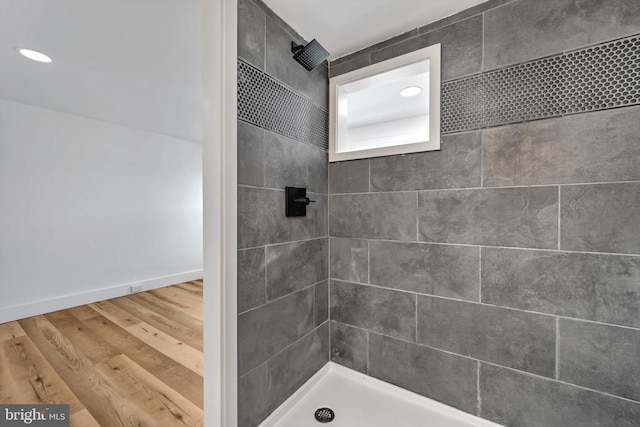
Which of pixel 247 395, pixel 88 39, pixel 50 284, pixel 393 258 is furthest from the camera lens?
pixel 50 284

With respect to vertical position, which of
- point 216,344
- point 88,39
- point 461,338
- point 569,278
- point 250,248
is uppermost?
point 88,39

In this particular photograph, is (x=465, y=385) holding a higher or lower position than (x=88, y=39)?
lower

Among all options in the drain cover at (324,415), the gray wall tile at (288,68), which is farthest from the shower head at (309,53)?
the drain cover at (324,415)

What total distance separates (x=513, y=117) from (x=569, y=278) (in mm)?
819

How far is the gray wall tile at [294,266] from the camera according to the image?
1413 millimetres

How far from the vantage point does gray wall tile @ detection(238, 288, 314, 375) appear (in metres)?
1.25

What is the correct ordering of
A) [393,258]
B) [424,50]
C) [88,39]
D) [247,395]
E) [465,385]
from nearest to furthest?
[247,395]
[465,385]
[424,50]
[393,258]
[88,39]

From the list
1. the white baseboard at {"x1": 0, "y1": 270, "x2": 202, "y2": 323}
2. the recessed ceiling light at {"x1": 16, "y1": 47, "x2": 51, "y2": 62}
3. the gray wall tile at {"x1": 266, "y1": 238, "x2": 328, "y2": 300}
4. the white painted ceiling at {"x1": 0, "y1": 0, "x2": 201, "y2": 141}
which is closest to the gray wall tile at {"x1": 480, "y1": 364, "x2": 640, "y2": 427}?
the gray wall tile at {"x1": 266, "y1": 238, "x2": 328, "y2": 300}

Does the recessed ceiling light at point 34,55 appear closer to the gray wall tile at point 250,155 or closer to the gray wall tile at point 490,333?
the gray wall tile at point 250,155

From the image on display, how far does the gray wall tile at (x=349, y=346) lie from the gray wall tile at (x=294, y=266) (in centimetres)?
41

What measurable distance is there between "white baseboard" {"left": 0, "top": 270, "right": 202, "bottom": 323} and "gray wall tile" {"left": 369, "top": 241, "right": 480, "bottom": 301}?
377 cm

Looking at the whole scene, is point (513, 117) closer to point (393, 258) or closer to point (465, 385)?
point (393, 258)

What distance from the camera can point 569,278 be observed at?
1.20 metres

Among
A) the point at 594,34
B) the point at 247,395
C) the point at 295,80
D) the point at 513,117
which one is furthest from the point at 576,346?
the point at 295,80
